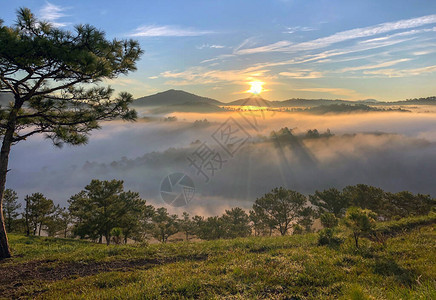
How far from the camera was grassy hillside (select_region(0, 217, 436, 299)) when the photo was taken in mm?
5750

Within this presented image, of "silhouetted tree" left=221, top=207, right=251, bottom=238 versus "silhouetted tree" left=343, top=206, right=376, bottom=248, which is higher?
"silhouetted tree" left=343, top=206, right=376, bottom=248

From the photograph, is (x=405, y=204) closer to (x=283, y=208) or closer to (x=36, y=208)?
(x=283, y=208)

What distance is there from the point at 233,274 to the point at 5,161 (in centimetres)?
1279

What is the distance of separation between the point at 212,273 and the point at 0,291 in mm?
6644

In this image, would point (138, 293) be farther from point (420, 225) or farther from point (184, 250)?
point (420, 225)

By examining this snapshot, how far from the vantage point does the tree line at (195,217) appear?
133 ft

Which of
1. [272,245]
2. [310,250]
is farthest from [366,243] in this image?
[272,245]

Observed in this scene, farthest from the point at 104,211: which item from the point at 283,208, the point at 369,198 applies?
the point at 369,198

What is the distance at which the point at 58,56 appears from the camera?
10.6 metres

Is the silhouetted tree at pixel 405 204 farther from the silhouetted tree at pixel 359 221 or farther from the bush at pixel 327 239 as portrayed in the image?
the silhouetted tree at pixel 359 221

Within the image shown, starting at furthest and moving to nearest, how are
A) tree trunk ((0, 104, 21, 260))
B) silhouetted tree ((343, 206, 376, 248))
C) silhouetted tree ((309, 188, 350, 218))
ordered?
1. silhouetted tree ((309, 188, 350, 218))
2. tree trunk ((0, 104, 21, 260))
3. silhouetted tree ((343, 206, 376, 248))

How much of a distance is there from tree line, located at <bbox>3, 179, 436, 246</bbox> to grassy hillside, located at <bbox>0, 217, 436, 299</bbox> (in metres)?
20.1

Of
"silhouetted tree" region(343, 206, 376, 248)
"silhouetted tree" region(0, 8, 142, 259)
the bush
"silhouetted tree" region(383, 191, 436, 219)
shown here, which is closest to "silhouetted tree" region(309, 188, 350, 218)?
"silhouetted tree" region(383, 191, 436, 219)

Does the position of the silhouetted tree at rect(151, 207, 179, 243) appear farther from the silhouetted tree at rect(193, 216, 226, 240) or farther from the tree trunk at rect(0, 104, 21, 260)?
the tree trunk at rect(0, 104, 21, 260)
